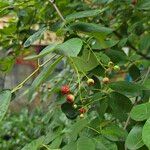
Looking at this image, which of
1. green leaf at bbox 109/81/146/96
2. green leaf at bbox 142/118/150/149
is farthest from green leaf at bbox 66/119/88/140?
green leaf at bbox 142/118/150/149

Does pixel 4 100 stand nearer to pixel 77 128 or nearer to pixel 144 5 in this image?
pixel 77 128

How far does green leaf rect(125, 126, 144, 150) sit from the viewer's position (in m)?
0.90

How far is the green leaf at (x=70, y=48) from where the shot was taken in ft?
2.86

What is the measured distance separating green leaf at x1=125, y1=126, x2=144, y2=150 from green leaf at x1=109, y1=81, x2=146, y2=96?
0.54 feet

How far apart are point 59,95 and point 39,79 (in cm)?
33

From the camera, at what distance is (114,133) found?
1051 millimetres

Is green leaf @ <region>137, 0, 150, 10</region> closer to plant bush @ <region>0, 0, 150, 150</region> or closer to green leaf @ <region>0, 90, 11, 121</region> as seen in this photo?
plant bush @ <region>0, 0, 150, 150</region>

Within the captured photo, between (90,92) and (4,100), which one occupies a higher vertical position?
(4,100)

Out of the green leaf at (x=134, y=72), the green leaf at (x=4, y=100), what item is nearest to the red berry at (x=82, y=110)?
the green leaf at (x=4, y=100)

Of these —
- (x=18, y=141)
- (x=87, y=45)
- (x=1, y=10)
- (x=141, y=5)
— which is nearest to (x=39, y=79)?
(x=87, y=45)

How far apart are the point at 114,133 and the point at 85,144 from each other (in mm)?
106

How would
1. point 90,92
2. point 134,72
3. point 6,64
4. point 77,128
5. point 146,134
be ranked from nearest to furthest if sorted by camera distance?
point 146,134, point 77,128, point 90,92, point 6,64, point 134,72

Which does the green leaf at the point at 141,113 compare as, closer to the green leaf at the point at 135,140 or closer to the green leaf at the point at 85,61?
the green leaf at the point at 135,140

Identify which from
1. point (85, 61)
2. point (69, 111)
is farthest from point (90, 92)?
point (85, 61)
